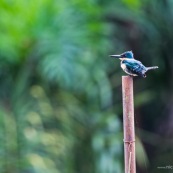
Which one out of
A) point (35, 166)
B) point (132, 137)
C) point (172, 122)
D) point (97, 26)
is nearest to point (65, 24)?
point (97, 26)

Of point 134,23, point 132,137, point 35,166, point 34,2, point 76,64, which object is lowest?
point 132,137

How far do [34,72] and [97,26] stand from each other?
0.66 meters

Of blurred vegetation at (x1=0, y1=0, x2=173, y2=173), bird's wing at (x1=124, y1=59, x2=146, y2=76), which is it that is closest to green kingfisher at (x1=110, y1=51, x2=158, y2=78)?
bird's wing at (x1=124, y1=59, x2=146, y2=76)

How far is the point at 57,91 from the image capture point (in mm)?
5680

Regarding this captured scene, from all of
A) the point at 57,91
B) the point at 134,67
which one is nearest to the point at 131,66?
the point at 134,67

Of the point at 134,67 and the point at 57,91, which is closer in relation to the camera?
the point at 134,67

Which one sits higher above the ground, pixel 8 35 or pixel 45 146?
pixel 8 35

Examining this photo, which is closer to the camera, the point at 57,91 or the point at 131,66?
the point at 131,66

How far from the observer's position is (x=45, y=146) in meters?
5.32

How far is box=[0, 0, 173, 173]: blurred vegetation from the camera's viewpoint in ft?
17.3

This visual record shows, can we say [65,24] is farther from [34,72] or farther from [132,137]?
[132,137]

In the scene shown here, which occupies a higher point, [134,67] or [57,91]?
[57,91]

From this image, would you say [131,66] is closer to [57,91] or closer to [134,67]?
[134,67]

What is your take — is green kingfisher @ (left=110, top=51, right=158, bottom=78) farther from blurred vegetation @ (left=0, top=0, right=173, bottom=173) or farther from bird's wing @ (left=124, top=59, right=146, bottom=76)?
blurred vegetation @ (left=0, top=0, right=173, bottom=173)
